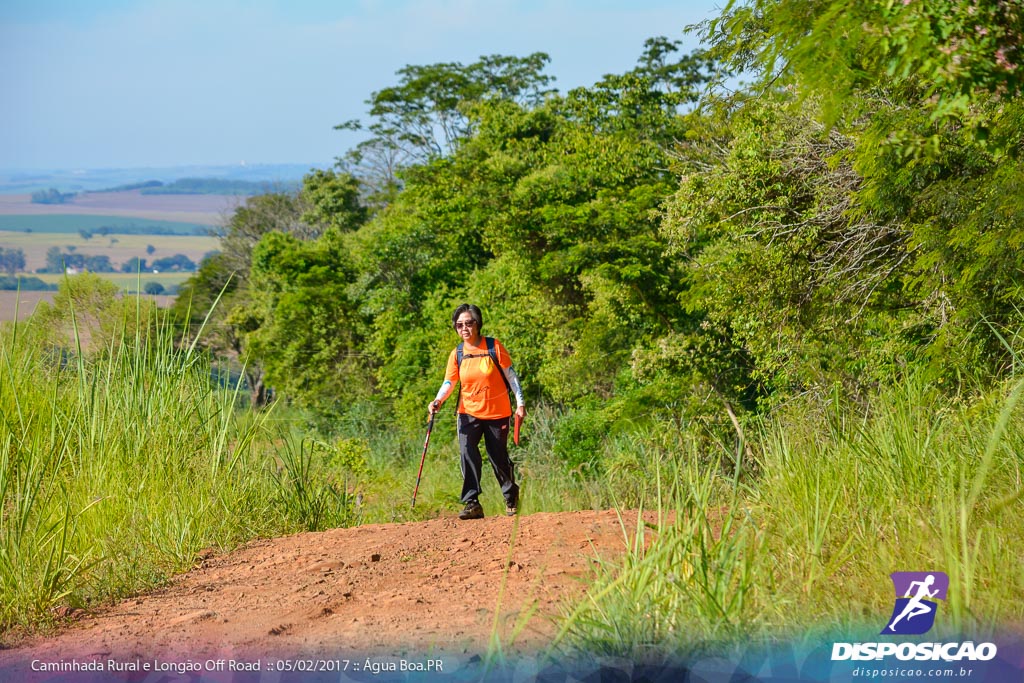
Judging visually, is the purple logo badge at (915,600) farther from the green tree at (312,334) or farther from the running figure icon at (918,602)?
the green tree at (312,334)

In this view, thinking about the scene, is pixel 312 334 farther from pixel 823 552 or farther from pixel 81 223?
pixel 81 223

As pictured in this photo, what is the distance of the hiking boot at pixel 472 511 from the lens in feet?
24.4

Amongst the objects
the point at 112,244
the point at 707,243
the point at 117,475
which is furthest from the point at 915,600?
the point at 112,244

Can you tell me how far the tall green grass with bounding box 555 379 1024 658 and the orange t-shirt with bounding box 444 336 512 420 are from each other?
8.56ft

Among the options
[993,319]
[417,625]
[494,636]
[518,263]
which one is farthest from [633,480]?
[518,263]

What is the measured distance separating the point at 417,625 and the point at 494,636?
0.82m

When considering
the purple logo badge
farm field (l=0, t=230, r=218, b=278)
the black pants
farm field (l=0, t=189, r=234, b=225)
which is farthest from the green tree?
farm field (l=0, t=189, r=234, b=225)

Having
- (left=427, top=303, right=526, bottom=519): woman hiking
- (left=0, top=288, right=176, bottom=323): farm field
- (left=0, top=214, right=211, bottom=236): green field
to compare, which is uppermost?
(left=0, top=288, right=176, bottom=323): farm field

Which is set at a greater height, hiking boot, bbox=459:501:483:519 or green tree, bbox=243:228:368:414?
hiking boot, bbox=459:501:483:519

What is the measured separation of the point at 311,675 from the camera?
3.91m

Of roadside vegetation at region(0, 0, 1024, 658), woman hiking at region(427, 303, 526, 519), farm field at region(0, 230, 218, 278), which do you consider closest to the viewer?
roadside vegetation at region(0, 0, 1024, 658)

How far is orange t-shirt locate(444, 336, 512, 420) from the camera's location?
7.41 m

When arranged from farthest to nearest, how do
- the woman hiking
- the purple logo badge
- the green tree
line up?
the green tree → the woman hiking → the purple logo badge

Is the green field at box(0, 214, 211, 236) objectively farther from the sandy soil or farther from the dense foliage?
the sandy soil
